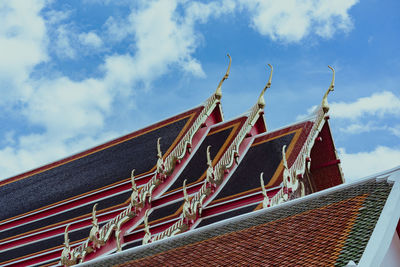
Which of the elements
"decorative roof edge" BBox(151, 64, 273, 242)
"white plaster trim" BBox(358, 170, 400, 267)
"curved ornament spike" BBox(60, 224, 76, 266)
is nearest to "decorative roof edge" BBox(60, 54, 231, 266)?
"curved ornament spike" BBox(60, 224, 76, 266)

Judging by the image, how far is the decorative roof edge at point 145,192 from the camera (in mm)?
10711

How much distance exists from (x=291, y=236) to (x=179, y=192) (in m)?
6.79

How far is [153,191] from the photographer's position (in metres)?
11.8

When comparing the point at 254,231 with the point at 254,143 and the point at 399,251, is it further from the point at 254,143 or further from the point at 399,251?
the point at 254,143

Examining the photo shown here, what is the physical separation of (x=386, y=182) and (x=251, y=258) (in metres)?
1.16

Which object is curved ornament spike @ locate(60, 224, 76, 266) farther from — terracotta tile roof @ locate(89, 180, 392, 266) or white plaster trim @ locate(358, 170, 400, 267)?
white plaster trim @ locate(358, 170, 400, 267)

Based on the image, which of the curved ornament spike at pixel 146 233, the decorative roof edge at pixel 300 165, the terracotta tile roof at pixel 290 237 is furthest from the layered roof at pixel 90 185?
the terracotta tile roof at pixel 290 237

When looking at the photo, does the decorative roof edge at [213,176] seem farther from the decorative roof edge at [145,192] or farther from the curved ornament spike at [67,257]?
the curved ornament spike at [67,257]

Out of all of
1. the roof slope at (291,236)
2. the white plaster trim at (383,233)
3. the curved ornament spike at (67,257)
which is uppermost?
the curved ornament spike at (67,257)

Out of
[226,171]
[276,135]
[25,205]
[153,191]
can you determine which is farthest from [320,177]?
[25,205]

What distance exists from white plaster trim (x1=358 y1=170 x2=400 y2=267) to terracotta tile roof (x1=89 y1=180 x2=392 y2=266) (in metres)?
0.12

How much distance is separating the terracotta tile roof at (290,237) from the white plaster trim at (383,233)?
117 mm

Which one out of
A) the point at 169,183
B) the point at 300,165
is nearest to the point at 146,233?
the point at 169,183

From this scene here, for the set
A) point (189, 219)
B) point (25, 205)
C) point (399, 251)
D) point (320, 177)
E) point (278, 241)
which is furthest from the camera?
point (25, 205)
